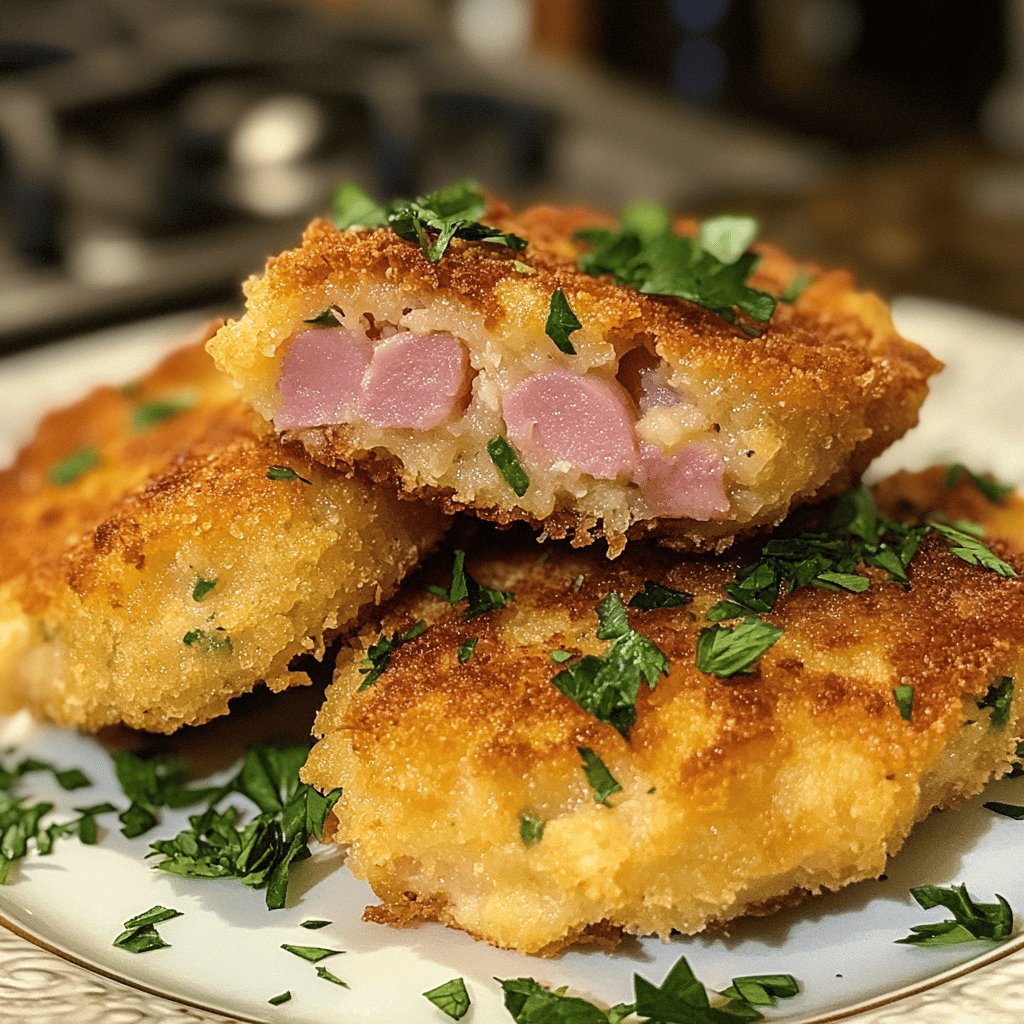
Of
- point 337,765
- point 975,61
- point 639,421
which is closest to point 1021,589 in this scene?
point 639,421

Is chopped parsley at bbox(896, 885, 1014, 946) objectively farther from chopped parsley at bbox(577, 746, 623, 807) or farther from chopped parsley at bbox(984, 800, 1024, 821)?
chopped parsley at bbox(577, 746, 623, 807)

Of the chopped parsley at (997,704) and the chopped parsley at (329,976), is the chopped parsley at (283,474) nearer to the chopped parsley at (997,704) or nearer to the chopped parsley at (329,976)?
the chopped parsley at (329,976)

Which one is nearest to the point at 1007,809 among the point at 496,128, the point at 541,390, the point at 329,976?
the point at 541,390

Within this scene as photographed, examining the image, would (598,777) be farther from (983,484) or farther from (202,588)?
(983,484)

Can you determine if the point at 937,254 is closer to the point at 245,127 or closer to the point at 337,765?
the point at 245,127

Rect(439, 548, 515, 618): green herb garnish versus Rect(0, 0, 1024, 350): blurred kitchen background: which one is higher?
Rect(439, 548, 515, 618): green herb garnish

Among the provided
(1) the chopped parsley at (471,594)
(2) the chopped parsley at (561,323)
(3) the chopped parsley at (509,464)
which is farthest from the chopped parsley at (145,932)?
(2) the chopped parsley at (561,323)

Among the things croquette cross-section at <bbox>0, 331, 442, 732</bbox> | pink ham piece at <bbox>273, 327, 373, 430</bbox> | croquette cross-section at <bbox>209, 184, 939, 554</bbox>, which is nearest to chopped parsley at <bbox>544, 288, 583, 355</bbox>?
croquette cross-section at <bbox>209, 184, 939, 554</bbox>
